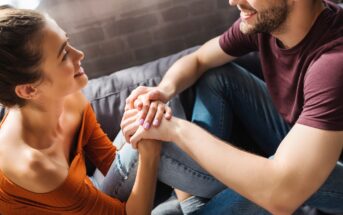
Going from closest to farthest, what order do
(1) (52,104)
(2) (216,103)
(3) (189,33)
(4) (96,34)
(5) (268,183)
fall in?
1. (5) (268,183)
2. (1) (52,104)
3. (2) (216,103)
4. (4) (96,34)
5. (3) (189,33)

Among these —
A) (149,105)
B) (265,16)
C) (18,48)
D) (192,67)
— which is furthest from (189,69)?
(18,48)

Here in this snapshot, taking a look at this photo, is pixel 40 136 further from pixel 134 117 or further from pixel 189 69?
pixel 189 69

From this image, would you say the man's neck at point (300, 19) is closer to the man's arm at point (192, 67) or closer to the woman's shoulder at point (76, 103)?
the man's arm at point (192, 67)

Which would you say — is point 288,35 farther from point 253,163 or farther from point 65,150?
point 65,150

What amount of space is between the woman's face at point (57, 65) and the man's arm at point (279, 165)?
0.36 metres

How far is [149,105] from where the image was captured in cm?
112

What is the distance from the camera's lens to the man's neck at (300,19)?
978 mm

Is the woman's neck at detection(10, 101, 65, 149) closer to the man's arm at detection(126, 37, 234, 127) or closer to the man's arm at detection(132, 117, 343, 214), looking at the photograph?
the man's arm at detection(126, 37, 234, 127)

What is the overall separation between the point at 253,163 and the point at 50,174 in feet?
1.69

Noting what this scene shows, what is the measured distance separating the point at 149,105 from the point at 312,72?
451mm

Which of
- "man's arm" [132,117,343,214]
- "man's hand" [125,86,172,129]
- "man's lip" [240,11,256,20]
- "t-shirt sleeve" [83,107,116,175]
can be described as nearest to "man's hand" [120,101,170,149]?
"man's hand" [125,86,172,129]

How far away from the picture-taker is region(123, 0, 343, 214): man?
0.89m

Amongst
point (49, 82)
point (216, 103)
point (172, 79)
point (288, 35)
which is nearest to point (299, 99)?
point (288, 35)

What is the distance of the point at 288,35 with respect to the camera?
40.3 inches
